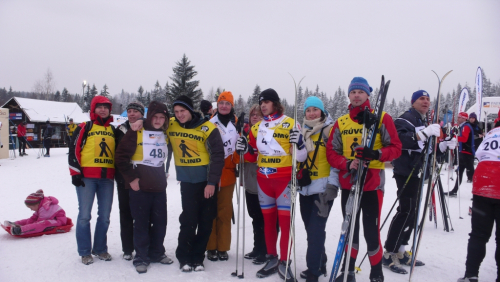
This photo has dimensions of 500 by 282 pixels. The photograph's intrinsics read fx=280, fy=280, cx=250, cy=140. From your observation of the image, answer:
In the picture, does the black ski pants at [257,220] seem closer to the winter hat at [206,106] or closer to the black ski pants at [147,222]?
the black ski pants at [147,222]

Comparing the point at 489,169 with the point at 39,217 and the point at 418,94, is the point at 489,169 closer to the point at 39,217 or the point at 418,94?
the point at 418,94

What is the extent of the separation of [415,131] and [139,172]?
3430mm

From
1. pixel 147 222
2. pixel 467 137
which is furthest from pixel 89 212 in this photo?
pixel 467 137

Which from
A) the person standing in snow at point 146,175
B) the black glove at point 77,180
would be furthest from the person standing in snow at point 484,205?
the black glove at point 77,180

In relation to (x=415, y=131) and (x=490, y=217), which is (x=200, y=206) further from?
(x=490, y=217)

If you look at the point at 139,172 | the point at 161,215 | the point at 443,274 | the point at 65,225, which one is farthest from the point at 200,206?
the point at 443,274

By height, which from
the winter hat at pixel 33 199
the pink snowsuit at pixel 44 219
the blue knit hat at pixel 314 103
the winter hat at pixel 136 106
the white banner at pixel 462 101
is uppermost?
the white banner at pixel 462 101

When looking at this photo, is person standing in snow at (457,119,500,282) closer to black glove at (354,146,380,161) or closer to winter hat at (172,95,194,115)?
black glove at (354,146,380,161)

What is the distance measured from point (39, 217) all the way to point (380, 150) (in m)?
5.05

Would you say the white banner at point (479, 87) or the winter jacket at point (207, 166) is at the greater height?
the white banner at point (479, 87)

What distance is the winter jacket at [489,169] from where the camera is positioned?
9.34 feet

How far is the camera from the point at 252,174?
12.4 feet

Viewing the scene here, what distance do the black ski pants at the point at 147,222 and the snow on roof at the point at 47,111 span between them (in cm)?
2968

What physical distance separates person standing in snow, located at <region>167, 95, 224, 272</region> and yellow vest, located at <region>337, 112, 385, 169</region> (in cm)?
143
